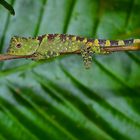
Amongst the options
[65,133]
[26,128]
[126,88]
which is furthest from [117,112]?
[26,128]

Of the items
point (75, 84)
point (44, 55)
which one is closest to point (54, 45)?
point (44, 55)

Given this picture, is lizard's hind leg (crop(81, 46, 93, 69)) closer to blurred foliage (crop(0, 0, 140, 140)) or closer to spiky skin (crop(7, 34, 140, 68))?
spiky skin (crop(7, 34, 140, 68))

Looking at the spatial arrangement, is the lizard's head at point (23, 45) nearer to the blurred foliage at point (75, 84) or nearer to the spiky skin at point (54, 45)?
the spiky skin at point (54, 45)

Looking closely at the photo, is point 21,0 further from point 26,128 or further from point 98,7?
point 26,128

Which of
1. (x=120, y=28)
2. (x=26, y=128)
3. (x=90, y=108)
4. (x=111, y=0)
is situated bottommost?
(x=26, y=128)

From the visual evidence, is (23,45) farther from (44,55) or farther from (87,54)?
(87,54)

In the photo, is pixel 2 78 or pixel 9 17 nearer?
pixel 2 78
